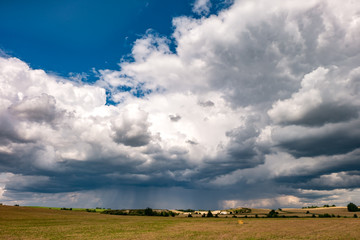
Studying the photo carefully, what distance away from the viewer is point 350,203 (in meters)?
152

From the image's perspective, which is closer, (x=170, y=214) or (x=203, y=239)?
(x=203, y=239)

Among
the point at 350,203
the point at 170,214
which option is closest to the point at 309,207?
the point at 350,203

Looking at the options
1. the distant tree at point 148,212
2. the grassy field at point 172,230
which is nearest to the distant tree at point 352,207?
the grassy field at point 172,230

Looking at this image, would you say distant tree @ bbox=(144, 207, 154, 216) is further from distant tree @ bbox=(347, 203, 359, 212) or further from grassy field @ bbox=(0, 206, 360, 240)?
distant tree @ bbox=(347, 203, 359, 212)

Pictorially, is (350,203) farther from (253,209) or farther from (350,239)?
(350,239)

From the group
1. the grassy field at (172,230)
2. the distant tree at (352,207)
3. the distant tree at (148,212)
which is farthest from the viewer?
the distant tree at (148,212)

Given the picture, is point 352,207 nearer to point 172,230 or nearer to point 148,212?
point 148,212

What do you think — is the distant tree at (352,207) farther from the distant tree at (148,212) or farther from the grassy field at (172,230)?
the distant tree at (148,212)

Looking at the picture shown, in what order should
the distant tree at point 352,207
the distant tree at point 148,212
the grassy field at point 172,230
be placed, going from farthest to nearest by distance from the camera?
the distant tree at point 148,212, the distant tree at point 352,207, the grassy field at point 172,230

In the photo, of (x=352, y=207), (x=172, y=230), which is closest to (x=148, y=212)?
(x=172, y=230)

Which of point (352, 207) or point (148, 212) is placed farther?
point (148, 212)

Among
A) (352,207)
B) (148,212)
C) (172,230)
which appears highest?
(352,207)

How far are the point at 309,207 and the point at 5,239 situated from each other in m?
190

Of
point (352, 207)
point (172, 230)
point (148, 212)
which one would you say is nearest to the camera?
point (172, 230)
